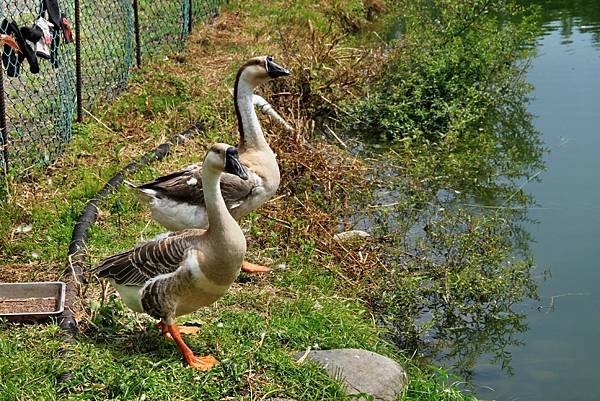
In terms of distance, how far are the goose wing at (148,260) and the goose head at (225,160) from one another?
0.46 m

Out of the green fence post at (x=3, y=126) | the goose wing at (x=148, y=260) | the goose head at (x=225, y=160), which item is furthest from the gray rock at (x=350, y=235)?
the green fence post at (x=3, y=126)

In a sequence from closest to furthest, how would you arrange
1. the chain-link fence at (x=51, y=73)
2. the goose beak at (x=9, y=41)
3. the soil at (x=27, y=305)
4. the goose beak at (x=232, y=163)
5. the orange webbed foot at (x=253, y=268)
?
1. the goose beak at (x=232, y=163)
2. the soil at (x=27, y=305)
3. the orange webbed foot at (x=253, y=268)
4. the goose beak at (x=9, y=41)
5. the chain-link fence at (x=51, y=73)

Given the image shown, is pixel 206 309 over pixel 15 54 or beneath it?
beneath

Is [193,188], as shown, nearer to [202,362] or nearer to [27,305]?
[27,305]

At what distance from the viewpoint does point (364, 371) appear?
4945mm

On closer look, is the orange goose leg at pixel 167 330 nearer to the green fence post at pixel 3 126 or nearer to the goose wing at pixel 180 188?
the goose wing at pixel 180 188

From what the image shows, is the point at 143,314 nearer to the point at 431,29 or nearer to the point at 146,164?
the point at 146,164

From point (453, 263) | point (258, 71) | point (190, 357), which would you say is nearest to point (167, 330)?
point (190, 357)

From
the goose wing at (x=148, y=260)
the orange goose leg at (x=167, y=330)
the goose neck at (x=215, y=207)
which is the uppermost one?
the goose neck at (x=215, y=207)

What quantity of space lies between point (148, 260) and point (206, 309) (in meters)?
0.86

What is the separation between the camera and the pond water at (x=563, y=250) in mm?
6020

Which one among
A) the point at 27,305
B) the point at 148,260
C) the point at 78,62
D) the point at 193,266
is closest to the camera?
the point at 193,266

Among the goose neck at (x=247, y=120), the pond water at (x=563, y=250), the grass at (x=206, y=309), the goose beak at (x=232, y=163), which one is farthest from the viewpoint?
the goose neck at (x=247, y=120)

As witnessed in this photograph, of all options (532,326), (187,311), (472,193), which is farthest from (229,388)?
(472,193)
